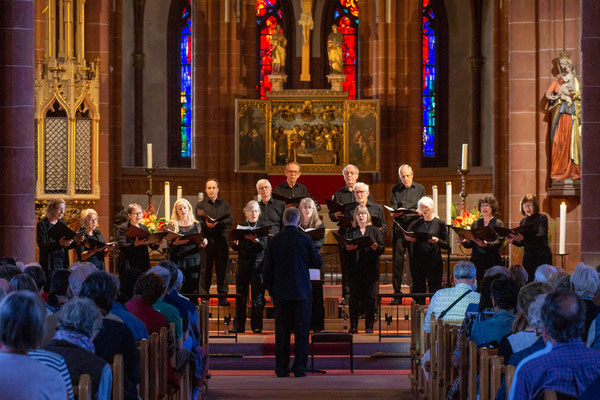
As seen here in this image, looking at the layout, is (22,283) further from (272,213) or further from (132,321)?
(272,213)

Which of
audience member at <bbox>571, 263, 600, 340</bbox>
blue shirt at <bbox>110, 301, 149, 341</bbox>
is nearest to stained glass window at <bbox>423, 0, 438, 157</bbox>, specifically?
audience member at <bbox>571, 263, 600, 340</bbox>

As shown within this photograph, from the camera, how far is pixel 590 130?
10188 millimetres

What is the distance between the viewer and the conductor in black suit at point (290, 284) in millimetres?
9195

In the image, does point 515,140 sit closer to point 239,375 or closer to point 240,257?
point 240,257

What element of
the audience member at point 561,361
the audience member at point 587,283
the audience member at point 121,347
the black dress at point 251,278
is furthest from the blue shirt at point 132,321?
the black dress at point 251,278

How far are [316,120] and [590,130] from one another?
797 cm

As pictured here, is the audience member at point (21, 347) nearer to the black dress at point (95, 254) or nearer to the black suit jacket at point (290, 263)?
the black suit jacket at point (290, 263)

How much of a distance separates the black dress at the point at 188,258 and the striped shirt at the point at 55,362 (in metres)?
7.39

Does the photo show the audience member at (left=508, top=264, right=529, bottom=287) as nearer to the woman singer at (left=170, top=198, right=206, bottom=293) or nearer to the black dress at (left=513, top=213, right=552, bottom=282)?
the black dress at (left=513, top=213, right=552, bottom=282)

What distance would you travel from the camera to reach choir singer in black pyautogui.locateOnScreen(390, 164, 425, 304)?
12211 millimetres

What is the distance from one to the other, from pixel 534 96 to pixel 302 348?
6441 millimetres

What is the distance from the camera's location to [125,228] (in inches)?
459

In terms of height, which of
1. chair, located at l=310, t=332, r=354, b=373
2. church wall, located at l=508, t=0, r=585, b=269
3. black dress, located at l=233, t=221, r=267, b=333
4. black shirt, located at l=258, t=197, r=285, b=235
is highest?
church wall, located at l=508, t=0, r=585, b=269

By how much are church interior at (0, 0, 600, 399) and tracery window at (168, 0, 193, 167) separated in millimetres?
31
